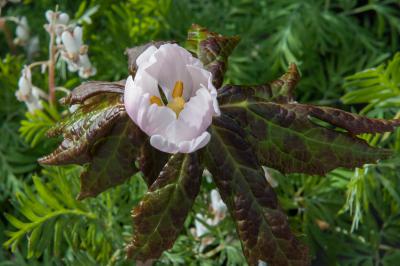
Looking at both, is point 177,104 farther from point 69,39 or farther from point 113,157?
point 69,39

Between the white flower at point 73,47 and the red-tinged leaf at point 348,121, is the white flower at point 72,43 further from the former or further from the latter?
the red-tinged leaf at point 348,121

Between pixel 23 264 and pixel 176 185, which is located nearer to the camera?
pixel 176 185

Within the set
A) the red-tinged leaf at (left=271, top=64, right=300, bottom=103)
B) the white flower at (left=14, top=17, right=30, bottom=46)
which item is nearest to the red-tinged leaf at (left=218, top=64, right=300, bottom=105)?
the red-tinged leaf at (left=271, top=64, right=300, bottom=103)

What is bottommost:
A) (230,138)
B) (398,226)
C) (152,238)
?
(398,226)

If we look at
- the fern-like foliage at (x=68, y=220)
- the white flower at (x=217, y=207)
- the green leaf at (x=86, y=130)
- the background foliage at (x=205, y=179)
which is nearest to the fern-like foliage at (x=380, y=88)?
the background foliage at (x=205, y=179)

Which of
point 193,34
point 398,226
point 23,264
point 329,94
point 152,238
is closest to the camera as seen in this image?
point 152,238

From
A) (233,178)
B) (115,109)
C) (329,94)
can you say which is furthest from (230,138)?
(329,94)

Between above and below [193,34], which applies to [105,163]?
below

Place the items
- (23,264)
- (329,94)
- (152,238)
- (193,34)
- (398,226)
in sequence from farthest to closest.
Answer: (329,94), (398,226), (23,264), (193,34), (152,238)

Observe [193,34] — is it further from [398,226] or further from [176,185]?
[398,226]
